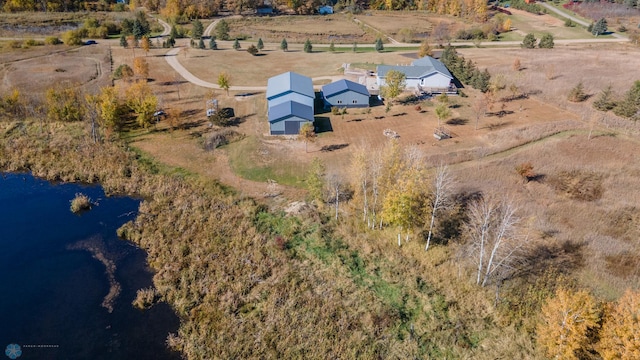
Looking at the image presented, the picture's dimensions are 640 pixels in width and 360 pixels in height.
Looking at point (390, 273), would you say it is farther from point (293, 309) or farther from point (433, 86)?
point (433, 86)

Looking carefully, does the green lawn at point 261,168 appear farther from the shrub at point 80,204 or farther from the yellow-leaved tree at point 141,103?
the shrub at point 80,204

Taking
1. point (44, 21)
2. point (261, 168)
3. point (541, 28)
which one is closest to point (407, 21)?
point (541, 28)

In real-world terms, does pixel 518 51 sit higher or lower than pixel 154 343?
higher

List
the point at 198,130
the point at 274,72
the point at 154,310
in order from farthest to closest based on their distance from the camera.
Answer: the point at 274,72 < the point at 198,130 < the point at 154,310

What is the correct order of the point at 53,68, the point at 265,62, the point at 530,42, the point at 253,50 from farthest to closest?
the point at 530,42 → the point at 253,50 → the point at 265,62 → the point at 53,68

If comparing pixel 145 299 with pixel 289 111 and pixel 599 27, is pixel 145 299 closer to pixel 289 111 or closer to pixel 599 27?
pixel 289 111

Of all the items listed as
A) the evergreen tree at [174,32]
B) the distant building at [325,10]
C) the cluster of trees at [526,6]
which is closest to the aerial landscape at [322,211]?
the evergreen tree at [174,32]

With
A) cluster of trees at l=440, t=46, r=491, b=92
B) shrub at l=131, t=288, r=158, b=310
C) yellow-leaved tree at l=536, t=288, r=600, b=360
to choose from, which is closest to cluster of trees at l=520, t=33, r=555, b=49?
cluster of trees at l=440, t=46, r=491, b=92

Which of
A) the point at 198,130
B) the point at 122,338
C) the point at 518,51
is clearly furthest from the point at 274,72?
the point at 122,338
